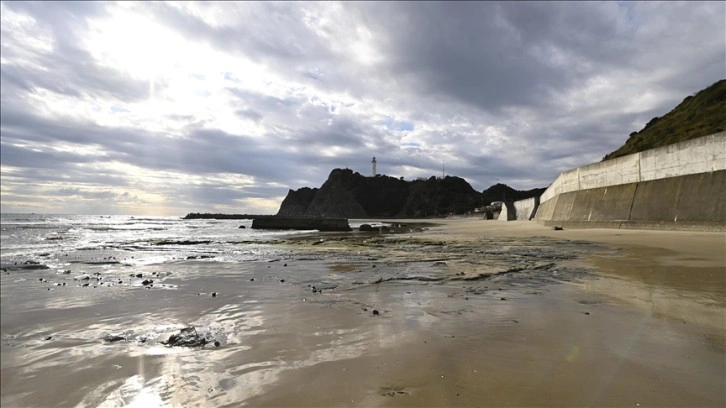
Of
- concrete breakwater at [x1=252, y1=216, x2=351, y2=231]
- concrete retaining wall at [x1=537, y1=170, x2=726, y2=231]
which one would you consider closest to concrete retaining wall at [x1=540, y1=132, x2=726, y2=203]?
concrete retaining wall at [x1=537, y1=170, x2=726, y2=231]

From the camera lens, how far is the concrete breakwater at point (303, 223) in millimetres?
46125

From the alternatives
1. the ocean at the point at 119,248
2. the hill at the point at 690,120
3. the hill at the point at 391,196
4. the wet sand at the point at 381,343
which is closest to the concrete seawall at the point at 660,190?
the wet sand at the point at 381,343

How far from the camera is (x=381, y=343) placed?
4.05 meters

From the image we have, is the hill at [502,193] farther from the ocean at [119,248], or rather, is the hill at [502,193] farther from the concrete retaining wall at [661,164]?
the ocean at [119,248]

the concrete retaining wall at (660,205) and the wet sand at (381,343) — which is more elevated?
the concrete retaining wall at (660,205)

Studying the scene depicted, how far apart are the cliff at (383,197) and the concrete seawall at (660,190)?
121045mm

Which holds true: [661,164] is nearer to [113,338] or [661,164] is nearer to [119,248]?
[113,338]

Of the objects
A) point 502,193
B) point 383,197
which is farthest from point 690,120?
point 383,197

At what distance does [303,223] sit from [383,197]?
13405cm

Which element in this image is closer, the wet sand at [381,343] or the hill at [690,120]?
the wet sand at [381,343]

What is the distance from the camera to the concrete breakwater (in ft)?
151

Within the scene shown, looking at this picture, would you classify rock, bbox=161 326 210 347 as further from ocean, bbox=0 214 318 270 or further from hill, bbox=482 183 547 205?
hill, bbox=482 183 547 205

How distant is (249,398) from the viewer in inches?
112

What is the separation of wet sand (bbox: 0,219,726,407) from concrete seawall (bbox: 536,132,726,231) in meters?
10.9
